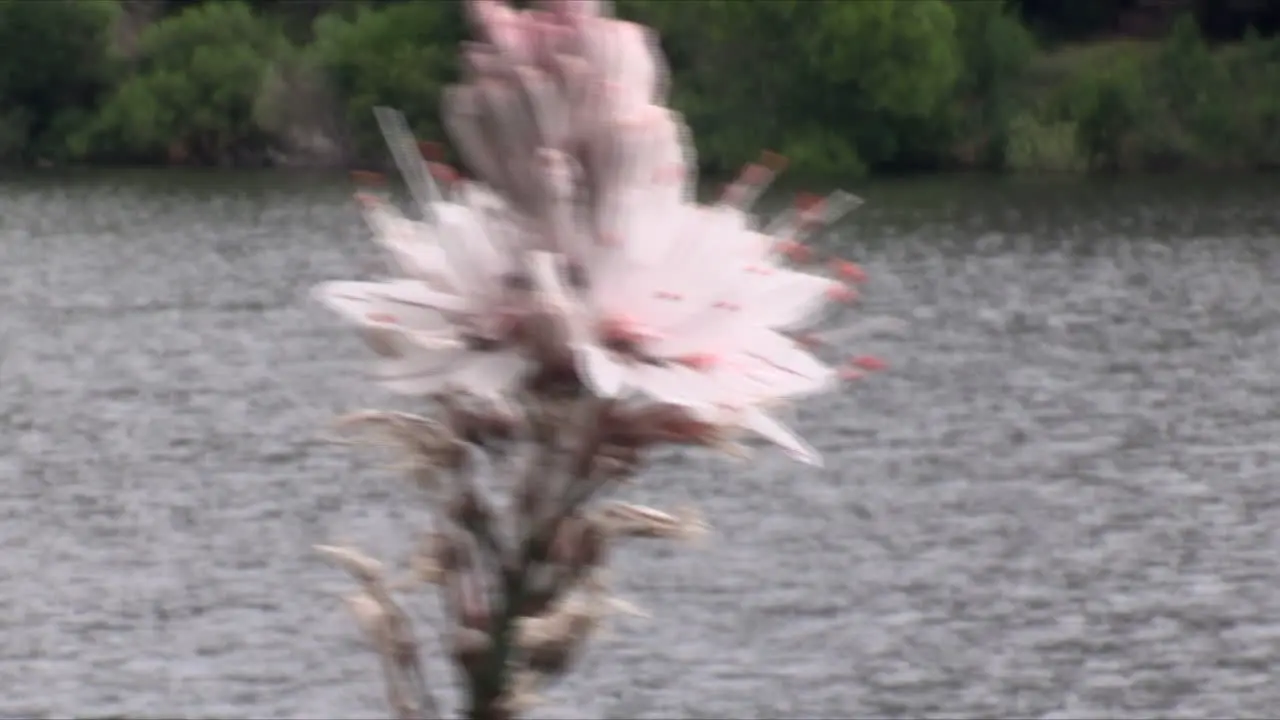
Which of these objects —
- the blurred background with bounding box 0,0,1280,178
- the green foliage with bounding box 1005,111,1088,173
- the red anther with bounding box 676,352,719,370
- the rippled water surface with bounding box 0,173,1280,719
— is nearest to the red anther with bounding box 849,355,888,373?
the red anther with bounding box 676,352,719,370

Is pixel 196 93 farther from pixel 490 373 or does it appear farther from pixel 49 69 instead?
pixel 490 373

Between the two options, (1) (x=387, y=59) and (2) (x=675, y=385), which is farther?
(1) (x=387, y=59)

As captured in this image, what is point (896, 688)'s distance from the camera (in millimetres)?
15609

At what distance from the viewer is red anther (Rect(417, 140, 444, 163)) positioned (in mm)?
2010

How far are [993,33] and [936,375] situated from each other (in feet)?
96.3

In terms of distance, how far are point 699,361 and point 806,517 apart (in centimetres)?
1845

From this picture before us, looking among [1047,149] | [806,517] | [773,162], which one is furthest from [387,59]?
[773,162]

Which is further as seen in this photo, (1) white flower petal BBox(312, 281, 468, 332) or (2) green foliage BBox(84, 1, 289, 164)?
(2) green foliage BBox(84, 1, 289, 164)

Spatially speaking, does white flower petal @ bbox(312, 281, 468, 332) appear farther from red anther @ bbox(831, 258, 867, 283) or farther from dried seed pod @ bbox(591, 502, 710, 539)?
red anther @ bbox(831, 258, 867, 283)

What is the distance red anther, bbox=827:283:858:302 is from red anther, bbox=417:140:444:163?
0.37 m

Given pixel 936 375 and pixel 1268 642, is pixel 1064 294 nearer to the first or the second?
pixel 936 375

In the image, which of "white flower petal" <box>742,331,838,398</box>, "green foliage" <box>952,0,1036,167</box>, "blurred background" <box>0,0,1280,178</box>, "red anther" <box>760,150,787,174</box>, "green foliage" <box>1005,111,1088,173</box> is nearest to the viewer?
"white flower petal" <box>742,331,838,398</box>

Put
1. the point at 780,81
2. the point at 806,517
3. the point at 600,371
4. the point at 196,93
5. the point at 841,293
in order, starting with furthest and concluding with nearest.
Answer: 1. the point at 196,93
2. the point at 780,81
3. the point at 806,517
4. the point at 841,293
5. the point at 600,371

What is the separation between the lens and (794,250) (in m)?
2.06
